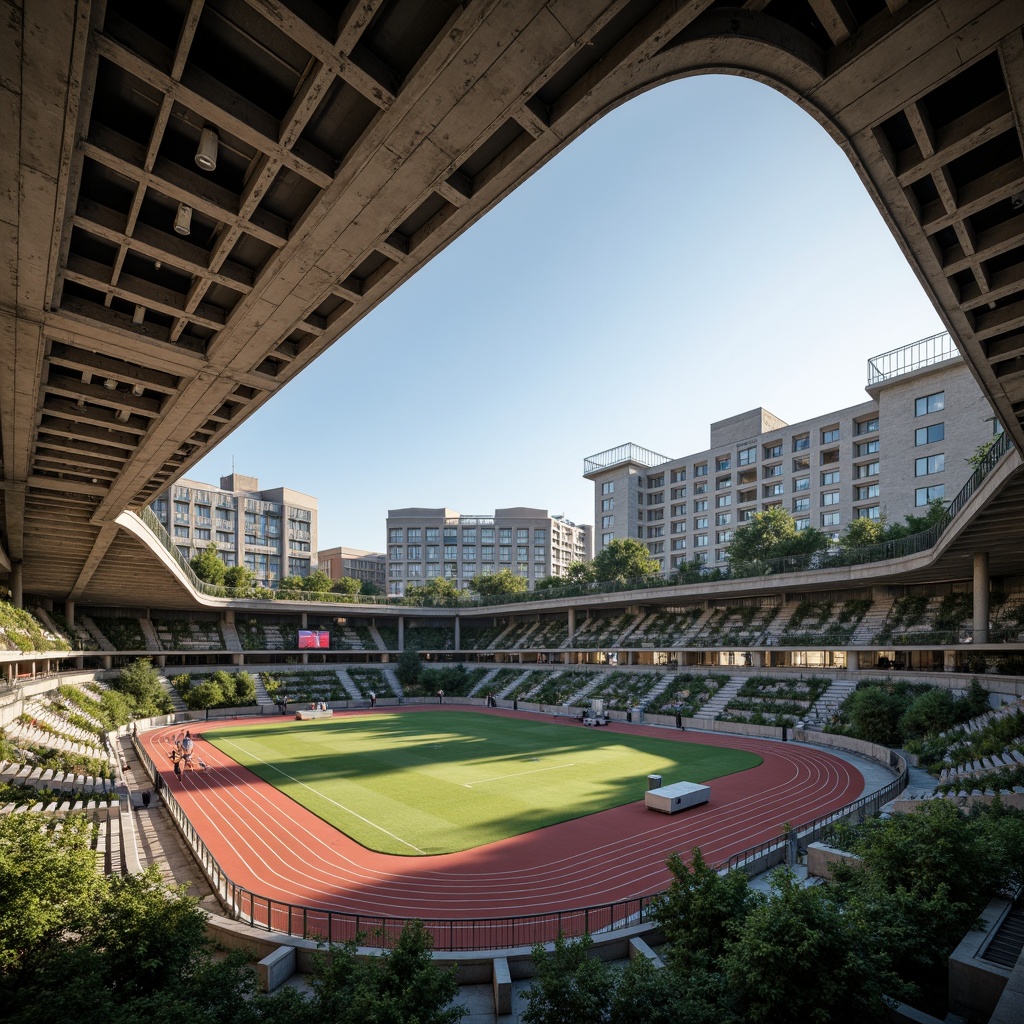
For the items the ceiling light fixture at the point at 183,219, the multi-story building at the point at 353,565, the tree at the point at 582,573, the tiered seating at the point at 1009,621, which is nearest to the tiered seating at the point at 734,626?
the tiered seating at the point at 1009,621

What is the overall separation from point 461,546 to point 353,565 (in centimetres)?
3774

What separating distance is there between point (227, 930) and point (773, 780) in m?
23.2

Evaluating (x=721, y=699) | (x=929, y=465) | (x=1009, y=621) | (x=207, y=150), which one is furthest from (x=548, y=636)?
(x=207, y=150)

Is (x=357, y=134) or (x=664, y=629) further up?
(x=357, y=134)

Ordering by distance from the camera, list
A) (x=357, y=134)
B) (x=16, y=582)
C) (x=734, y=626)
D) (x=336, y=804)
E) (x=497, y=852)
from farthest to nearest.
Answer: (x=734, y=626) → (x=16, y=582) → (x=336, y=804) → (x=497, y=852) → (x=357, y=134)

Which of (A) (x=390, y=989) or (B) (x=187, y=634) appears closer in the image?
(A) (x=390, y=989)

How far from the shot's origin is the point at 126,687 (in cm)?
4444

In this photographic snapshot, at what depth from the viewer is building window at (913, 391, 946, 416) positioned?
51625 millimetres

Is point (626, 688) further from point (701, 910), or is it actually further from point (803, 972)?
point (803, 972)

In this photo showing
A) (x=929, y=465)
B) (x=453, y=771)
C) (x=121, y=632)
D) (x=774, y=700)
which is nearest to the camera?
(x=453, y=771)

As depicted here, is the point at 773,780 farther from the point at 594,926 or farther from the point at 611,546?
the point at 611,546

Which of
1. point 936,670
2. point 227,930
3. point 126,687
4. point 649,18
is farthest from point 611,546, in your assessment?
point 649,18

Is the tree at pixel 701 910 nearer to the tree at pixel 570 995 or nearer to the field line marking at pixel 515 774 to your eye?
the tree at pixel 570 995

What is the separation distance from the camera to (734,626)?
5034 cm
